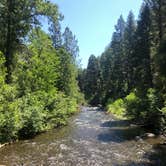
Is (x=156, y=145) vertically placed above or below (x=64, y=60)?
below

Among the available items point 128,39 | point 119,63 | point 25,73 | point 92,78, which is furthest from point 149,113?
point 92,78

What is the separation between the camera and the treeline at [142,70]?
24.9m

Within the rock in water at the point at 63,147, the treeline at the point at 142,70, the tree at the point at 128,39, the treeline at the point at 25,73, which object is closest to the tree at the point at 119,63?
the treeline at the point at 142,70

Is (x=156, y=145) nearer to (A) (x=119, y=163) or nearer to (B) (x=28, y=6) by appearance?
(A) (x=119, y=163)

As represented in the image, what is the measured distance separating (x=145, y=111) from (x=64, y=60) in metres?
26.5

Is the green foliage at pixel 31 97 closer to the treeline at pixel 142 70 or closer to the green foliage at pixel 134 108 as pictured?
the green foliage at pixel 134 108

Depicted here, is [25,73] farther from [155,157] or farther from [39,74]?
[155,157]

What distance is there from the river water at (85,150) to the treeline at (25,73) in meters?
1.43

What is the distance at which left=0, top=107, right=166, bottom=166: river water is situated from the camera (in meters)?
16.9

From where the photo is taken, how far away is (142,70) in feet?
130

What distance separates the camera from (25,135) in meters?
24.6

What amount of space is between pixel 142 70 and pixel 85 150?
71.5 ft

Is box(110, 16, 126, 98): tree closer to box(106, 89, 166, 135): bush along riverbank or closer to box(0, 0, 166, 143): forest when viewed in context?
box(0, 0, 166, 143): forest

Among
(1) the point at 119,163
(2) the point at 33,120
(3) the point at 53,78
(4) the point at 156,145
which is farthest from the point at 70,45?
(1) the point at 119,163
